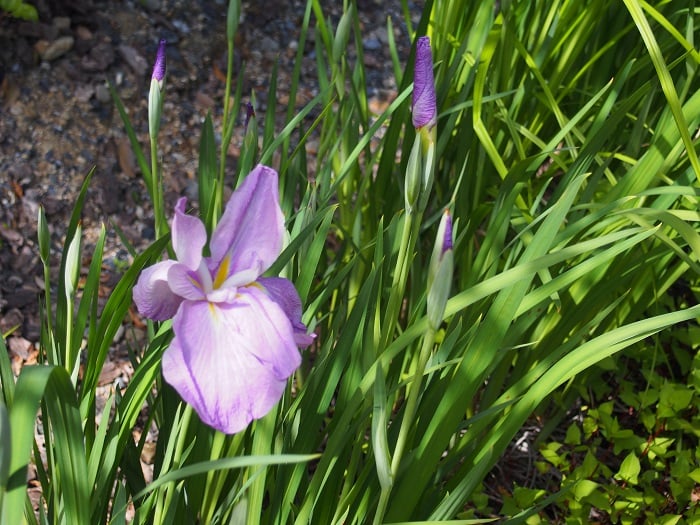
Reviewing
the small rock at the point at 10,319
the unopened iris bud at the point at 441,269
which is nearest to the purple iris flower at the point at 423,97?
the unopened iris bud at the point at 441,269

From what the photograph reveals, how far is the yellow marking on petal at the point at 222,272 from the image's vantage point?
0.86 m

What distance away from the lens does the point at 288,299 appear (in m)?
0.87

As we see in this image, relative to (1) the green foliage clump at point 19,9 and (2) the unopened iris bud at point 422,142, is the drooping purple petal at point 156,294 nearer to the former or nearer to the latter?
(2) the unopened iris bud at point 422,142

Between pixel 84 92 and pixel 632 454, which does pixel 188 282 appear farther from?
pixel 84 92

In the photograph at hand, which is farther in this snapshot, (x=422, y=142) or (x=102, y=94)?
(x=102, y=94)

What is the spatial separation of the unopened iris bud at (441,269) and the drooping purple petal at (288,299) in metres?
0.15

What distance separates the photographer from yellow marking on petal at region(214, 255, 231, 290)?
34.0 inches

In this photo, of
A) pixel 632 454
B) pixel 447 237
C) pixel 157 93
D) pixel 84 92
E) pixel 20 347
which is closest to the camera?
pixel 447 237

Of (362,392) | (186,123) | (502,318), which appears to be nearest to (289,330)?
(362,392)

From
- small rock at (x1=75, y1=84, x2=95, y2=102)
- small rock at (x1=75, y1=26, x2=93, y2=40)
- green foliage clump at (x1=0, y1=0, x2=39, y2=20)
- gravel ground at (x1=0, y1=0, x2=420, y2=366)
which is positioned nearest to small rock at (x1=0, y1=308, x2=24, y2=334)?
gravel ground at (x1=0, y1=0, x2=420, y2=366)

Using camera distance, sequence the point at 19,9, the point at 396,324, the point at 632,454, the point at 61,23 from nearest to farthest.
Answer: the point at 396,324 → the point at 632,454 → the point at 19,9 → the point at 61,23

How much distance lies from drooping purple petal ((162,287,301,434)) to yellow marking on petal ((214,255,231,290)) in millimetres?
54

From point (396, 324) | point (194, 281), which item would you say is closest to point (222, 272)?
point (194, 281)

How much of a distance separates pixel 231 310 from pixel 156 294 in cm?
8
